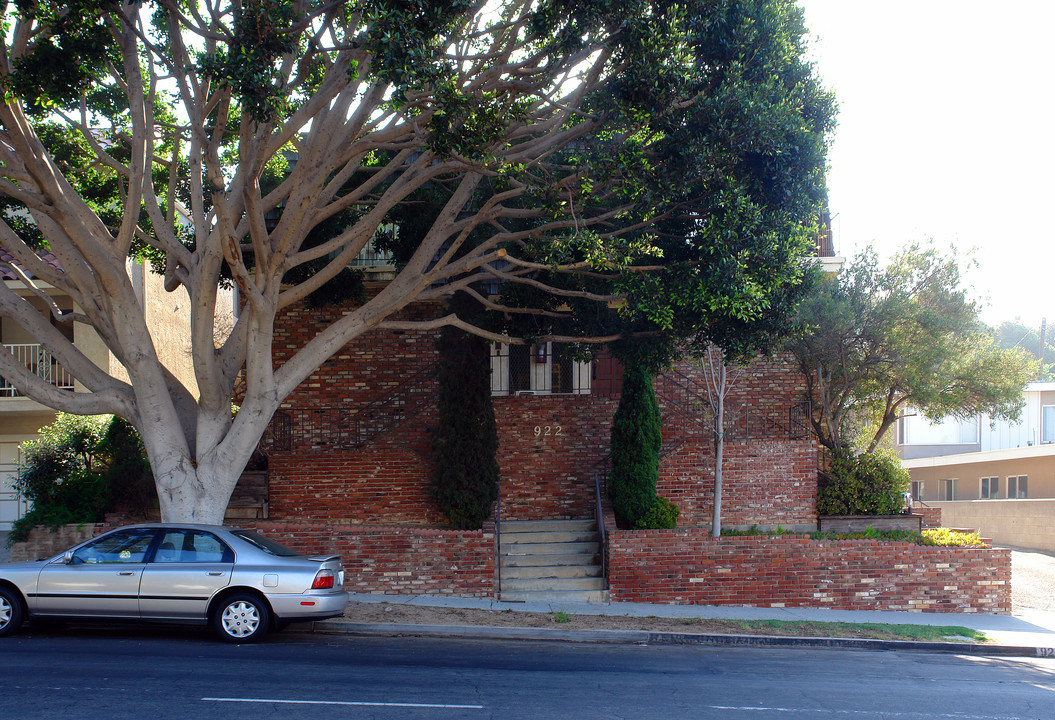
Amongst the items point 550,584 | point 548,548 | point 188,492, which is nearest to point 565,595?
point 550,584

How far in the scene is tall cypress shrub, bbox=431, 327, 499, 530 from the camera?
15.2 metres

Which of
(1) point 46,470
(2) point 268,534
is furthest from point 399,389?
(1) point 46,470

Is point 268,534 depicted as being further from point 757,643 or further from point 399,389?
point 757,643

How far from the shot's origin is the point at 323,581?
9.75 metres

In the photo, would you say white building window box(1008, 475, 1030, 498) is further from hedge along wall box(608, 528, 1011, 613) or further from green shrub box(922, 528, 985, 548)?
hedge along wall box(608, 528, 1011, 613)

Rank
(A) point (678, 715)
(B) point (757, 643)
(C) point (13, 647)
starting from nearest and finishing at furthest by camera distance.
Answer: (A) point (678, 715)
(C) point (13, 647)
(B) point (757, 643)

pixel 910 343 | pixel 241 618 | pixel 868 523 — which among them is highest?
pixel 910 343

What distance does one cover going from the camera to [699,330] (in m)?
12.6

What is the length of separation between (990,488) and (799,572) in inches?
849

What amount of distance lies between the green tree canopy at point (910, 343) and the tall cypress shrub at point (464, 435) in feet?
19.2

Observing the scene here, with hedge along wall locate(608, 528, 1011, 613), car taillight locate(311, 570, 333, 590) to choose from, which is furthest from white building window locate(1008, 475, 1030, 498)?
car taillight locate(311, 570, 333, 590)

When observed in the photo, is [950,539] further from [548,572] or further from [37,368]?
[37,368]

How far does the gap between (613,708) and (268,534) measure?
764 centimetres

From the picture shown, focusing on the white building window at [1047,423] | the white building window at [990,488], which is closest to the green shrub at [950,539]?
the white building window at [990,488]
